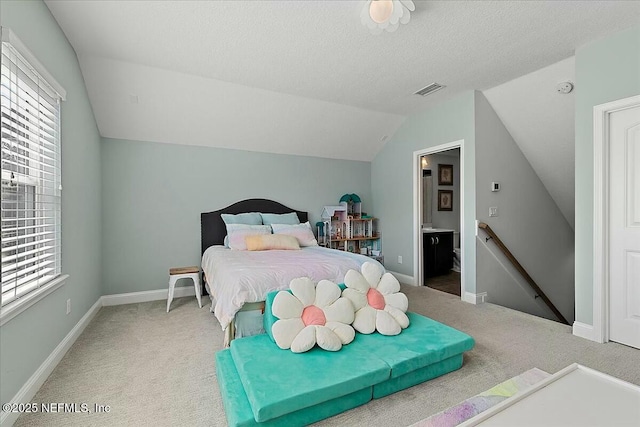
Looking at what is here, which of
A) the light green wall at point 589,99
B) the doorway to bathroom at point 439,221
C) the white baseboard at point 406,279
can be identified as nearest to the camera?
the light green wall at point 589,99

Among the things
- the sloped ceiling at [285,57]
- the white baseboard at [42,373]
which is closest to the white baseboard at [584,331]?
the sloped ceiling at [285,57]

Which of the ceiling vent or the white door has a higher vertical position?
the ceiling vent

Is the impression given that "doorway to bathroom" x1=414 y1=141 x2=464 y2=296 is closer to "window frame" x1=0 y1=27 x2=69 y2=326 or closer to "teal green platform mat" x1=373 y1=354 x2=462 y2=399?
"teal green platform mat" x1=373 y1=354 x2=462 y2=399

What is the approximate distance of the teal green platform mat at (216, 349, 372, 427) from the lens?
1466mm

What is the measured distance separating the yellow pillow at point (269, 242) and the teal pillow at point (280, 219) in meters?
0.56

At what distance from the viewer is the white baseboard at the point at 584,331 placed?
2.56 m

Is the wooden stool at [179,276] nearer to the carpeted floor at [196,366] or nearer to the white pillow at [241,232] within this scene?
the carpeted floor at [196,366]

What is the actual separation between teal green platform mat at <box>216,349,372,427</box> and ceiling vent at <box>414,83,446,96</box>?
10.3ft

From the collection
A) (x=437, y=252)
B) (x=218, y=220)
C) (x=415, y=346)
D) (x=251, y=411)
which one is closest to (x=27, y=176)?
(x=251, y=411)

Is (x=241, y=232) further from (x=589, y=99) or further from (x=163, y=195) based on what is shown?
(x=589, y=99)

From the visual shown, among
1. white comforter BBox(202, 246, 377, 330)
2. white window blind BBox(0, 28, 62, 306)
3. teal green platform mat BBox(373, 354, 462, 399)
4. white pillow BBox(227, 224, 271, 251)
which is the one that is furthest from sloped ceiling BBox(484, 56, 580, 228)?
white window blind BBox(0, 28, 62, 306)

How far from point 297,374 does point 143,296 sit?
3.01m

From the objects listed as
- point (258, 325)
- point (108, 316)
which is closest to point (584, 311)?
point (258, 325)

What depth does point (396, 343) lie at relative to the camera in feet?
6.67
